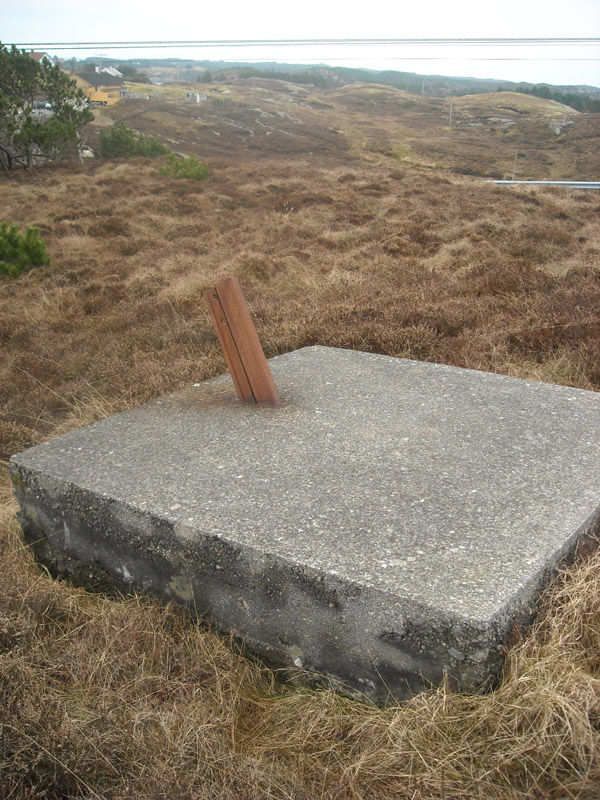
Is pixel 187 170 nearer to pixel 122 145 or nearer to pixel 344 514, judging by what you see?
pixel 122 145

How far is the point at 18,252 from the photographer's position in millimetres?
9180

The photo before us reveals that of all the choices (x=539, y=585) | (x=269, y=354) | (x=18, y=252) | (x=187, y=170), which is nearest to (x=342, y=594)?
(x=539, y=585)

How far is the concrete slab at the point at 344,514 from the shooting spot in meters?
1.86

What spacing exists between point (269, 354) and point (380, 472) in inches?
104

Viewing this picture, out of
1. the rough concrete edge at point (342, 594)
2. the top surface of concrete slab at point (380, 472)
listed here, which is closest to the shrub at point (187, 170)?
the top surface of concrete slab at point (380, 472)

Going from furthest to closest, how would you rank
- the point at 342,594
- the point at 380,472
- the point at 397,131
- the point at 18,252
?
the point at 397,131, the point at 18,252, the point at 380,472, the point at 342,594

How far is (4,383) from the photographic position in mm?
5285

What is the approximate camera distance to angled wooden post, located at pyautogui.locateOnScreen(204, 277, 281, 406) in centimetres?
332

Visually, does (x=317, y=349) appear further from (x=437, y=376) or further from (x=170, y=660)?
(x=170, y=660)

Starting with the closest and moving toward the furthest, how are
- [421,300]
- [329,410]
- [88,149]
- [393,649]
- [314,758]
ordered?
[314,758] → [393,649] → [329,410] → [421,300] → [88,149]

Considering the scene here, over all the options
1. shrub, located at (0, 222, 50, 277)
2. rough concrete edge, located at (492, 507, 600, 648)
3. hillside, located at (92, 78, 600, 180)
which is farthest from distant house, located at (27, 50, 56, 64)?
rough concrete edge, located at (492, 507, 600, 648)

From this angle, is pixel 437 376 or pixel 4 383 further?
pixel 4 383

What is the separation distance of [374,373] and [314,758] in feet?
8.30

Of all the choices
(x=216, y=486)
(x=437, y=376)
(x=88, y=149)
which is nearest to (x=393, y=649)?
(x=216, y=486)
